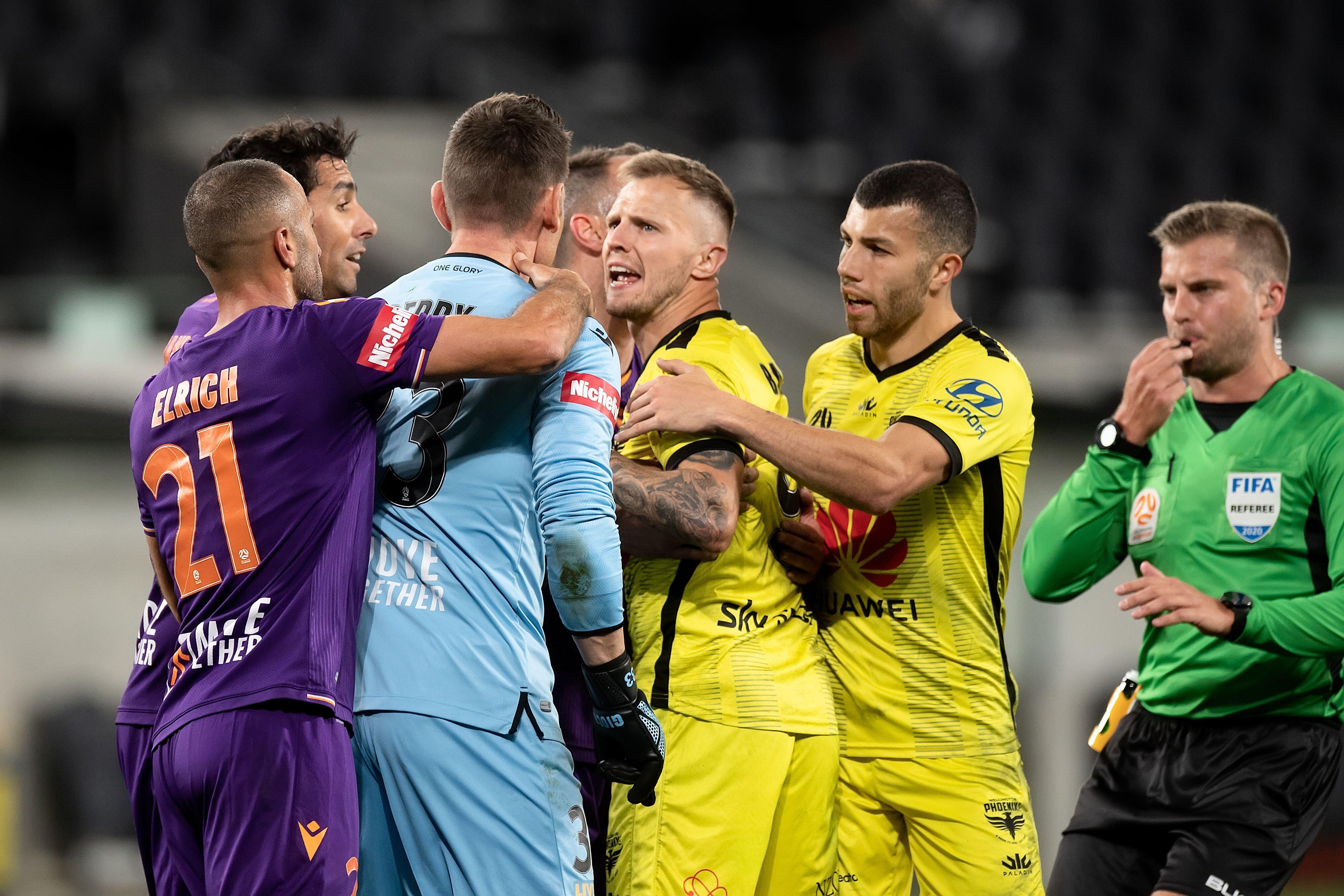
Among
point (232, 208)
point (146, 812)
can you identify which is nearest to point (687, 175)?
point (232, 208)

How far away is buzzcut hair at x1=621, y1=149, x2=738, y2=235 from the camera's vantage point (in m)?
4.36

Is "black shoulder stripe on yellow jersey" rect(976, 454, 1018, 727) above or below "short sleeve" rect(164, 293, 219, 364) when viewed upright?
below

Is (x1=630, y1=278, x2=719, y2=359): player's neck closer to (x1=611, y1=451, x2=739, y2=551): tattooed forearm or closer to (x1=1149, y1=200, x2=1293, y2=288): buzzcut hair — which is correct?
(x1=611, y1=451, x2=739, y2=551): tattooed forearm

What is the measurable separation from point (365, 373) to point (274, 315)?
273mm

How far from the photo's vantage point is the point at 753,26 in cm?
1571

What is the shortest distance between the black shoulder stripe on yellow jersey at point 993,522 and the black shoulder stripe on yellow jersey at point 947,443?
0.22 meters

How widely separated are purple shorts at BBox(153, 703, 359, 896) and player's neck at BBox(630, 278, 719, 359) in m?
1.65

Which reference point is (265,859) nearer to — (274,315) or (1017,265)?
(274,315)

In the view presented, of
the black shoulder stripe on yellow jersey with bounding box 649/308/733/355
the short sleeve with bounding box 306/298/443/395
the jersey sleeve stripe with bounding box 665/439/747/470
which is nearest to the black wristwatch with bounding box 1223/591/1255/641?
the jersey sleeve stripe with bounding box 665/439/747/470

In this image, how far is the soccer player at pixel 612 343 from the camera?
4066 mm

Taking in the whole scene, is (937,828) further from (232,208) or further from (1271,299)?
(232,208)

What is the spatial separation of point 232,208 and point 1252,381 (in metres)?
3.18

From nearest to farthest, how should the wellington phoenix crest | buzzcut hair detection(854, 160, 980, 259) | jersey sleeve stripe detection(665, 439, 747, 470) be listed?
jersey sleeve stripe detection(665, 439, 747, 470) < the wellington phoenix crest < buzzcut hair detection(854, 160, 980, 259)

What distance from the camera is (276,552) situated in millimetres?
3186
